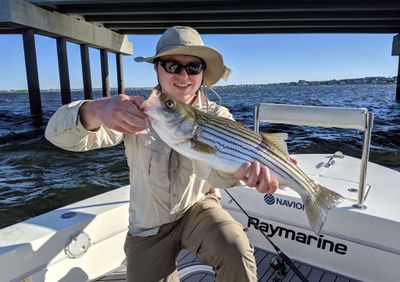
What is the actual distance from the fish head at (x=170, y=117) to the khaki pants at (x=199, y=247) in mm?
673

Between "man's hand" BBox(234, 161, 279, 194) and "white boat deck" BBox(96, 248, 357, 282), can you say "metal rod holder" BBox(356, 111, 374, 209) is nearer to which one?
"white boat deck" BBox(96, 248, 357, 282)

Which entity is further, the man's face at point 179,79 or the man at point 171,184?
the man's face at point 179,79

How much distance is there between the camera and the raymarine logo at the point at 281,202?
10.6 feet

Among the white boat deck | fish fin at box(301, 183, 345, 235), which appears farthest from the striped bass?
the white boat deck

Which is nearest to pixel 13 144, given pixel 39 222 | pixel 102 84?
pixel 39 222

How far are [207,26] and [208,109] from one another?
24.3 meters

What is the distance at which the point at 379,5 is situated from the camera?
18.3m

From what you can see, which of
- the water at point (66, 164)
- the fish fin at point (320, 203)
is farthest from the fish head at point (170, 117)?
the water at point (66, 164)

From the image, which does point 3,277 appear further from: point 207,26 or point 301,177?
point 207,26

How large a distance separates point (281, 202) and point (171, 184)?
1404 mm

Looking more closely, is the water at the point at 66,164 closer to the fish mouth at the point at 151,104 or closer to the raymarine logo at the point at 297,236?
the raymarine logo at the point at 297,236

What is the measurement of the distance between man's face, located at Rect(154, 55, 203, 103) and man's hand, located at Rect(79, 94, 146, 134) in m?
0.51

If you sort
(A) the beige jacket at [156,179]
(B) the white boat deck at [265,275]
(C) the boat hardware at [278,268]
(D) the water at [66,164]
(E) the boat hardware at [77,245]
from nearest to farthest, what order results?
(A) the beige jacket at [156,179] < (E) the boat hardware at [77,245] < (B) the white boat deck at [265,275] < (C) the boat hardware at [278,268] < (D) the water at [66,164]

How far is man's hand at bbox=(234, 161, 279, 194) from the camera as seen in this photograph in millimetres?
2082
